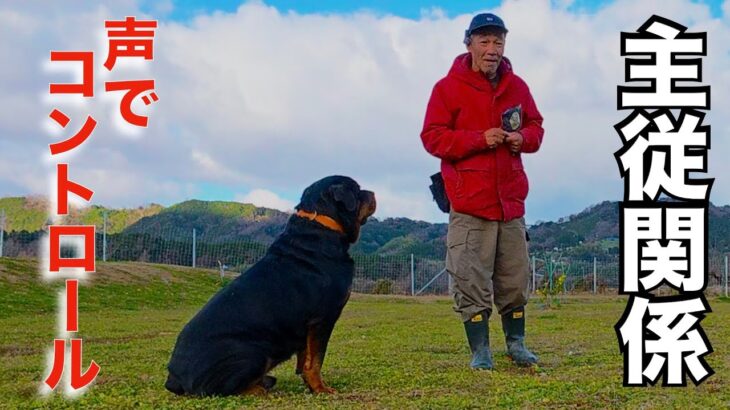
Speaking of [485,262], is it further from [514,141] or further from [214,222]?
[214,222]


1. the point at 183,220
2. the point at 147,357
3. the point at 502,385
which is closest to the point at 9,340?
the point at 147,357

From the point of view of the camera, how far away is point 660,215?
15.4ft

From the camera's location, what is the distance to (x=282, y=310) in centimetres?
377

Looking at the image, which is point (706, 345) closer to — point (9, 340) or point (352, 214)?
point (352, 214)

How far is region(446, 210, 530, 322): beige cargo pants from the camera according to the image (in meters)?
4.72

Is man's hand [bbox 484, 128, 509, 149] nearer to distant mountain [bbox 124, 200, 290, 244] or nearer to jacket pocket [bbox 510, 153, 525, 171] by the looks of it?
jacket pocket [bbox 510, 153, 525, 171]

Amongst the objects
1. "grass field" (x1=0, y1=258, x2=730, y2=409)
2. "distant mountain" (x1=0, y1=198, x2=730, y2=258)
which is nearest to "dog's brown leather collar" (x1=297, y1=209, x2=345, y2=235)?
"grass field" (x1=0, y1=258, x2=730, y2=409)

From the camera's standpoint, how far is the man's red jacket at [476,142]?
15.4ft

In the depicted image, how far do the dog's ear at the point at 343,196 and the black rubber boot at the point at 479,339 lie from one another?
1.13m

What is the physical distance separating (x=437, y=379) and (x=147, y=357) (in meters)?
2.56

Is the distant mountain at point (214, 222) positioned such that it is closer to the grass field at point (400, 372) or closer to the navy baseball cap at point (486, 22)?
the grass field at point (400, 372)

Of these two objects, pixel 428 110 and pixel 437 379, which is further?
pixel 428 110

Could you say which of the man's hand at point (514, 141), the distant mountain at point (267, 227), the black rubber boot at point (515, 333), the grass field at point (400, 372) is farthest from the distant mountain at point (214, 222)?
the man's hand at point (514, 141)

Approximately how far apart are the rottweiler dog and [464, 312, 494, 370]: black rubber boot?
1010 millimetres
